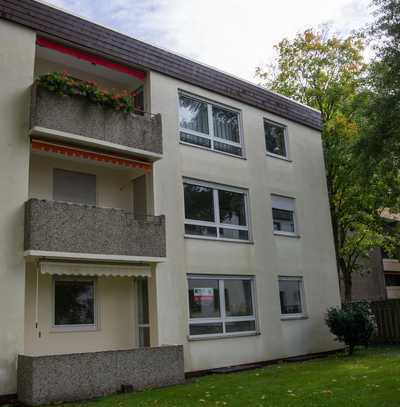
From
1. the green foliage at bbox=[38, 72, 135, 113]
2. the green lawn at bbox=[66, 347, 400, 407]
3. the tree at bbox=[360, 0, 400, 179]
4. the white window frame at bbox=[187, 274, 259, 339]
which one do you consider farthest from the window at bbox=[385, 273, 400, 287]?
the green foliage at bbox=[38, 72, 135, 113]

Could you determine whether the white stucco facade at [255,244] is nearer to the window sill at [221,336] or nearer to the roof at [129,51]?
the window sill at [221,336]

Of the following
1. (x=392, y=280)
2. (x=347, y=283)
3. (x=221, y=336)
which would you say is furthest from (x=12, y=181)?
(x=392, y=280)

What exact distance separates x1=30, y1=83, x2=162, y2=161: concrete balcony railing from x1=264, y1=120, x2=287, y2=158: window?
6.65m

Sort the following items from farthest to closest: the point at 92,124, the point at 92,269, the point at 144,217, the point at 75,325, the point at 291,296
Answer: the point at 291,296, the point at 144,217, the point at 75,325, the point at 92,124, the point at 92,269

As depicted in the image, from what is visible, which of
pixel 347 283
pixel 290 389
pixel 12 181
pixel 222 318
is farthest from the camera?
pixel 347 283

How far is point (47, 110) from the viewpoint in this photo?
14.2 metres

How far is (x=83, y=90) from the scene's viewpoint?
1495 centimetres

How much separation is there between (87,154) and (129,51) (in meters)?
4.23

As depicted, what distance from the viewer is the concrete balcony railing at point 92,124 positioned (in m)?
14.1

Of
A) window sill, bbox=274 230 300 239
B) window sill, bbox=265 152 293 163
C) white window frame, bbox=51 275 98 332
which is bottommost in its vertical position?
white window frame, bbox=51 275 98 332

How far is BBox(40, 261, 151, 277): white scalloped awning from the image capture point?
44.5 feet

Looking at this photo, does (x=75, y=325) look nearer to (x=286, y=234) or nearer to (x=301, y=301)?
(x=286, y=234)

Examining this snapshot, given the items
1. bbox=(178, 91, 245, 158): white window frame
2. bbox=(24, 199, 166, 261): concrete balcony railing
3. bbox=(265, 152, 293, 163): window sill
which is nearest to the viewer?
bbox=(24, 199, 166, 261): concrete balcony railing

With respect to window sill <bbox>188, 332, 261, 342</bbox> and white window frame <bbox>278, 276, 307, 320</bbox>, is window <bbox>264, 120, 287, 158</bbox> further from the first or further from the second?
window sill <bbox>188, 332, 261, 342</bbox>
